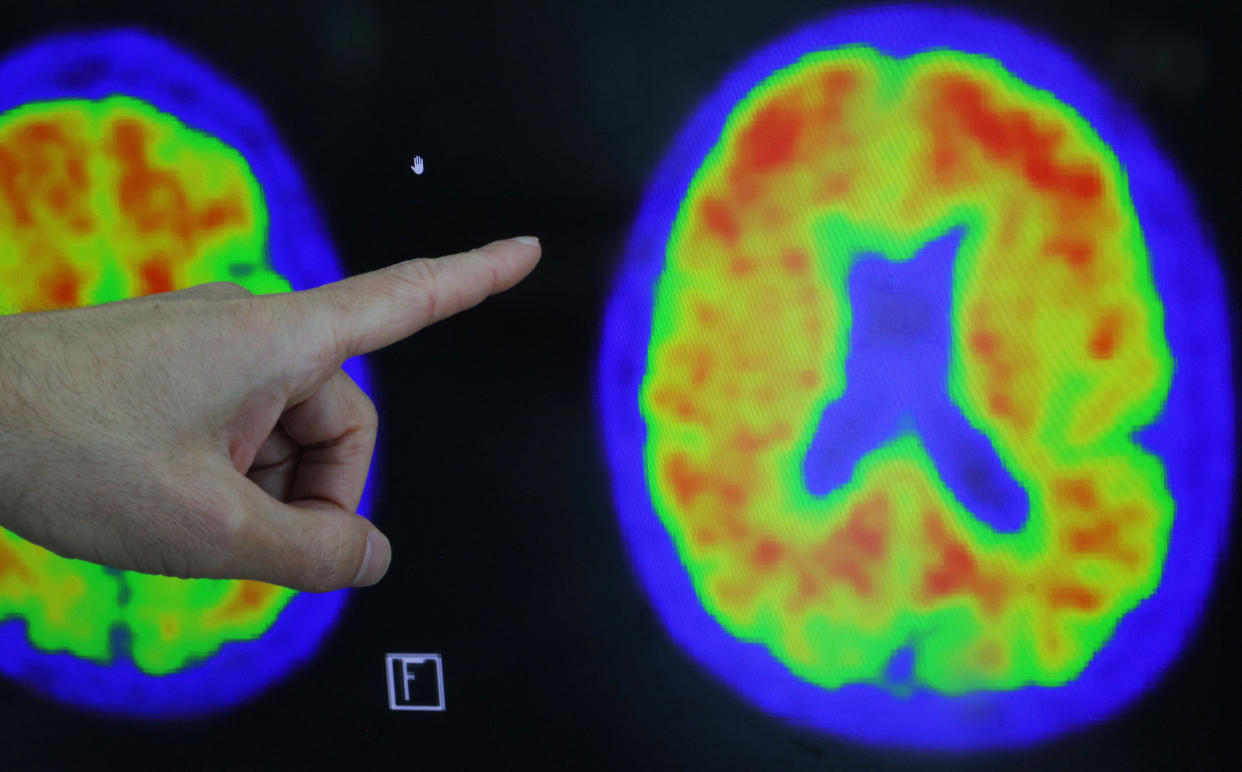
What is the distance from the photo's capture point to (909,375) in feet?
2.40

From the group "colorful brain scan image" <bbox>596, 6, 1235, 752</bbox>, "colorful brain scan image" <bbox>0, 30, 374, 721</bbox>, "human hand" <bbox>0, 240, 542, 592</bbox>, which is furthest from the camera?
"colorful brain scan image" <bbox>0, 30, 374, 721</bbox>

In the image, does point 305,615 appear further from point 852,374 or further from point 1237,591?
point 1237,591

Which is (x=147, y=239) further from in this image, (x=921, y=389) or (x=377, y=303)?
(x=921, y=389)

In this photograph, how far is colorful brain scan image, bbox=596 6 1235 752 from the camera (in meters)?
0.70

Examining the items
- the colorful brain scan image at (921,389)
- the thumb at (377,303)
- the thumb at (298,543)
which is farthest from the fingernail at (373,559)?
the colorful brain scan image at (921,389)

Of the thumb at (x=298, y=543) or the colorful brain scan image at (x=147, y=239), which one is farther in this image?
the colorful brain scan image at (x=147, y=239)

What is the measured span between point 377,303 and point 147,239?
1.50 feet

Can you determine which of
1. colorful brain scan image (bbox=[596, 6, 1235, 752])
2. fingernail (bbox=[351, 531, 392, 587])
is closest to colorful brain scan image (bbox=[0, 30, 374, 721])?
fingernail (bbox=[351, 531, 392, 587])

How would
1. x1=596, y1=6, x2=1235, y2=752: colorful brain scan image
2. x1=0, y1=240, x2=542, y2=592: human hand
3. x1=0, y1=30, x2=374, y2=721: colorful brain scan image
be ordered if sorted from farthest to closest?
x1=0, y1=30, x2=374, y2=721: colorful brain scan image < x1=596, y1=6, x2=1235, y2=752: colorful brain scan image < x1=0, y1=240, x2=542, y2=592: human hand

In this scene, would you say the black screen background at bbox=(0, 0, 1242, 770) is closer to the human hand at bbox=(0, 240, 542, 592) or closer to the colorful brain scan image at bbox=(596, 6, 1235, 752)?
the colorful brain scan image at bbox=(596, 6, 1235, 752)

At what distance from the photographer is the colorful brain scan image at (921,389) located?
0.70 m

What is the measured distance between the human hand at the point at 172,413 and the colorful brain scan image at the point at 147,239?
298 millimetres

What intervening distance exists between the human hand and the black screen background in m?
0.26

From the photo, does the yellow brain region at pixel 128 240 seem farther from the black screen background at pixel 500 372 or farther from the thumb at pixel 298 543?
the thumb at pixel 298 543
